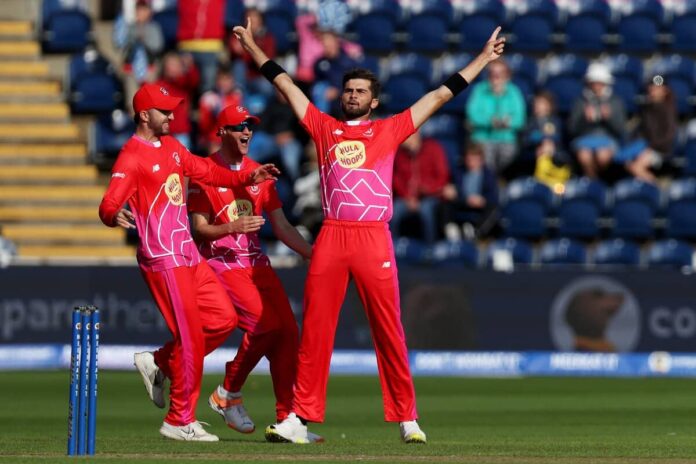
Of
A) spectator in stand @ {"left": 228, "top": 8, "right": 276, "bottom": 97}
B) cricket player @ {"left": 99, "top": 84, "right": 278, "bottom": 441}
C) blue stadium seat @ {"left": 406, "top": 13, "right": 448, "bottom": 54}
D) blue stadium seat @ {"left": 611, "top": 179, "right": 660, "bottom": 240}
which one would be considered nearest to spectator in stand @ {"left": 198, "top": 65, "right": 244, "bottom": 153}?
spectator in stand @ {"left": 228, "top": 8, "right": 276, "bottom": 97}

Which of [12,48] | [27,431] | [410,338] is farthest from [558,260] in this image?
[27,431]

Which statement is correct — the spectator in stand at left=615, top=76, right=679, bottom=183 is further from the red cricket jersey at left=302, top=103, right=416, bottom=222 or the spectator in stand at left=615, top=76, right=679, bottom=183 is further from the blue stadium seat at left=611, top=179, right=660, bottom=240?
the red cricket jersey at left=302, top=103, right=416, bottom=222

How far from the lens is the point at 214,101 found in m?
19.3

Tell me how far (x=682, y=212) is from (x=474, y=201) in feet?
8.43

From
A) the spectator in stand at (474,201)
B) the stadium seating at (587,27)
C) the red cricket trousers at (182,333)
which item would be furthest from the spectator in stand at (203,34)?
the red cricket trousers at (182,333)

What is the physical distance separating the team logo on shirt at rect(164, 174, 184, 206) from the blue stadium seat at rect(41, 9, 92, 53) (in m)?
11.7

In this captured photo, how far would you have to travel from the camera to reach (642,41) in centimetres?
2197

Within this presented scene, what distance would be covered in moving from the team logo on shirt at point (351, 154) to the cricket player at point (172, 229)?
0.45 m

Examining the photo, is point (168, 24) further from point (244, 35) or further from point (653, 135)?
point (244, 35)

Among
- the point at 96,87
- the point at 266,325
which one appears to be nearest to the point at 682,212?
the point at 96,87

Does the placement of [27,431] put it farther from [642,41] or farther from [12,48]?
[642,41]

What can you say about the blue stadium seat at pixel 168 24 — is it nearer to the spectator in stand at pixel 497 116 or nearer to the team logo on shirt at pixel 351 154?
the spectator in stand at pixel 497 116

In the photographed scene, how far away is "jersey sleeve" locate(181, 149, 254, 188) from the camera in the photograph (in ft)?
32.1

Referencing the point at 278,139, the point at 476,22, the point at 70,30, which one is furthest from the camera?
the point at 476,22
